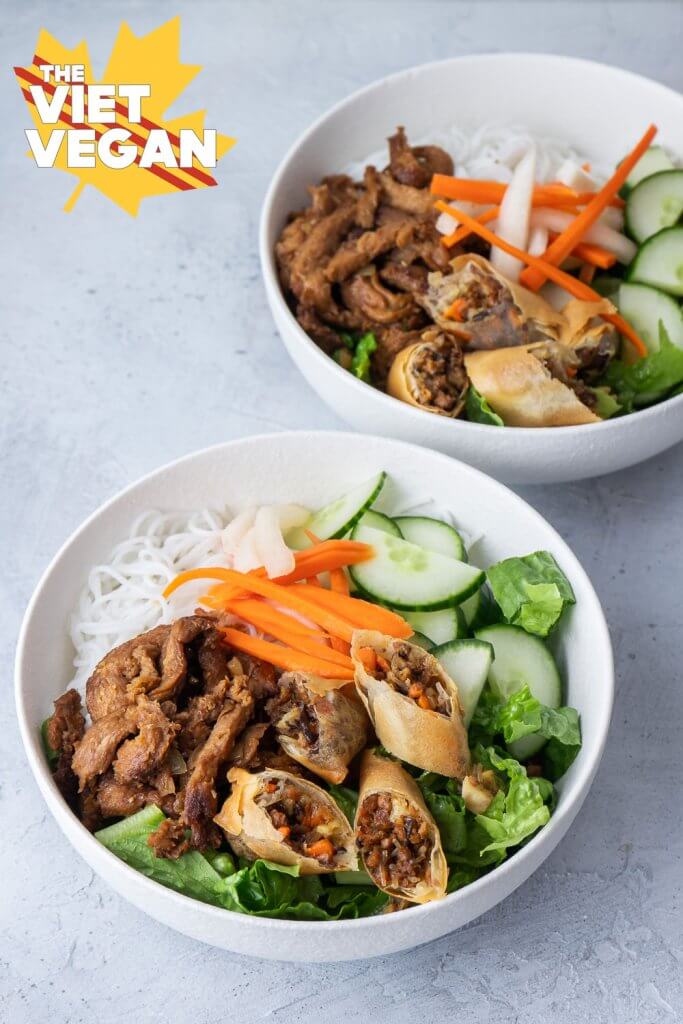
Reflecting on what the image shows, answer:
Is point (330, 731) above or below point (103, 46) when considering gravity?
below

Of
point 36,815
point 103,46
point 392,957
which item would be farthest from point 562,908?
point 103,46

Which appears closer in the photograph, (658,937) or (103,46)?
(658,937)

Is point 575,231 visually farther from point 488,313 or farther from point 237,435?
point 237,435

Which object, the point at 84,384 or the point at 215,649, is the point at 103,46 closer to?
the point at 84,384

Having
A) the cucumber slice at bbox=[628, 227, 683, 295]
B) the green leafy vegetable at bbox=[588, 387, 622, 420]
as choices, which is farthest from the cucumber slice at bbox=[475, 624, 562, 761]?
the cucumber slice at bbox=[628, 227, 683, 295]

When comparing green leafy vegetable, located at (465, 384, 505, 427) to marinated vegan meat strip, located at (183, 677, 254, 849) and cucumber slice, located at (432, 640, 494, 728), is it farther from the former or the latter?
marinated vegan meat strip, located at (183, 677, 254, 849)

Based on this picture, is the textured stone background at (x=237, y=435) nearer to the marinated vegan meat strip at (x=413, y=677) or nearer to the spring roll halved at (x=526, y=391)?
the spring roll halved at (x=526, y=391)
